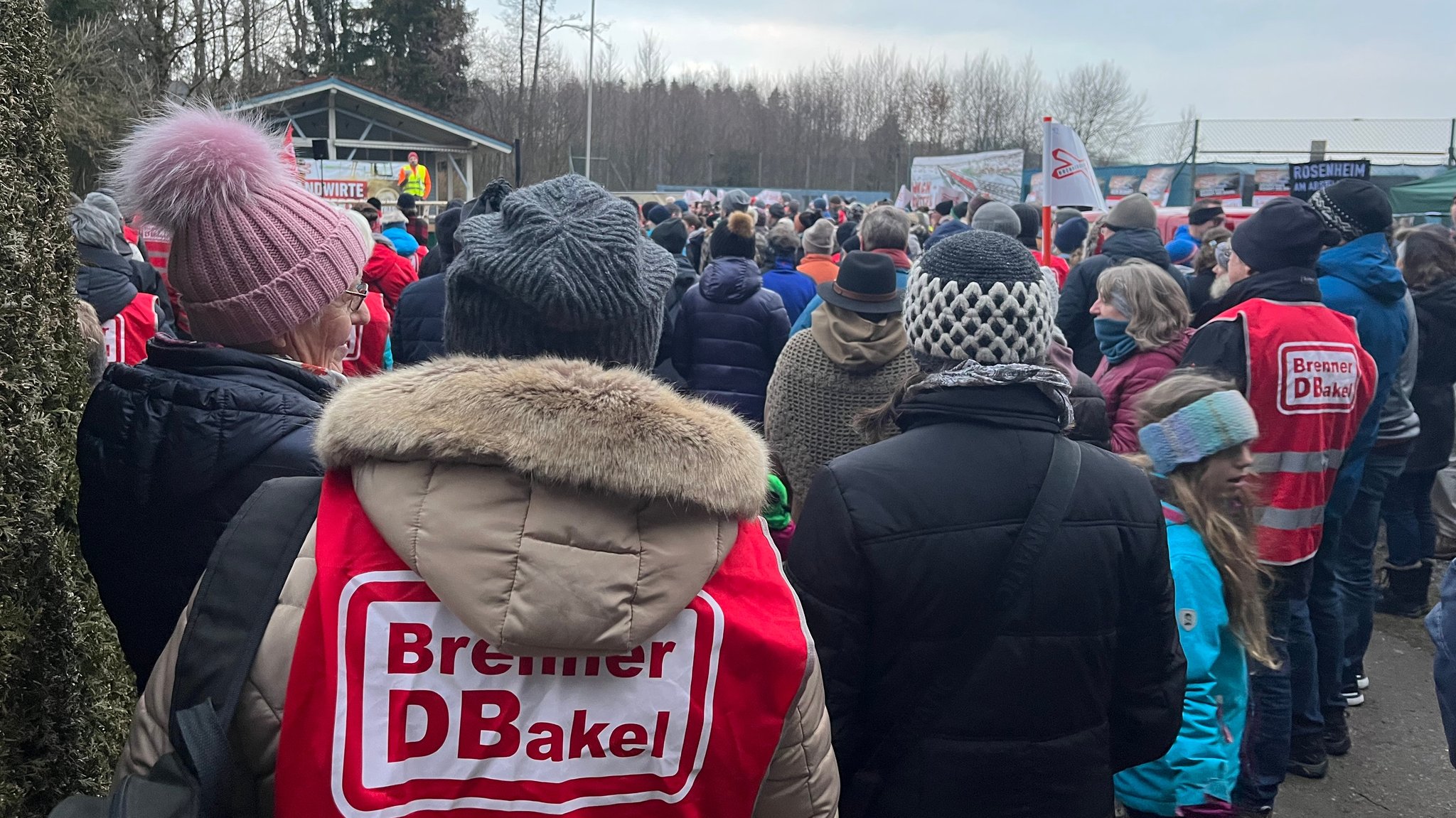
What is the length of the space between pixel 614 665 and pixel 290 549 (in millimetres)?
432

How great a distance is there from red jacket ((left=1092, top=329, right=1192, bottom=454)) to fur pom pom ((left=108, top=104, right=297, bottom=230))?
10.6 feet

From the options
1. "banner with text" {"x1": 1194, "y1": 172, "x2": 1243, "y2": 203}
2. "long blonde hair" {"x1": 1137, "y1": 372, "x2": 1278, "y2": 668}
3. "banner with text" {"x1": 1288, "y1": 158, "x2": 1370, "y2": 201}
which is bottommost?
"long blonde hair" {"x1": 1137, "y1": 372, "x2": 1278, "y2": 668}

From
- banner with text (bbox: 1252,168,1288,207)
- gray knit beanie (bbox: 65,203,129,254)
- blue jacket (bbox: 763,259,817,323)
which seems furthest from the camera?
banner with text (bbox: 1252,168,1288,207)

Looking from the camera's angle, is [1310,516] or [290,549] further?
[1310,516]

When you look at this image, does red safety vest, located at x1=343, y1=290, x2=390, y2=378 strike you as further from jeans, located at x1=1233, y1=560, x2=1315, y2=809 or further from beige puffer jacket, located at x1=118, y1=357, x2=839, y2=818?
jeans, located at x1=1233, y1=560, x2=1315, y2=809

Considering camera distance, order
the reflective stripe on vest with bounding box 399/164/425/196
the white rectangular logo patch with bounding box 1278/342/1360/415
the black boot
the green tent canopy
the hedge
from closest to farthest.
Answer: the hedge
the white rectangular logo patch with bounding box 1278/342/1360/415
the black boot
the green tent canopy
the reflective stripe on vest with bounding box 399/164/425/196

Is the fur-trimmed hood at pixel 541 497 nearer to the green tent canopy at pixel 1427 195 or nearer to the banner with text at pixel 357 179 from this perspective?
the green tent canopy at pixel 1427 195

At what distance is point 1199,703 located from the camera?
2447 mm

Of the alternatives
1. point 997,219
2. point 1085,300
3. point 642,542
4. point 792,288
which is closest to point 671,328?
point 792,288

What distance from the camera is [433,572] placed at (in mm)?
1223

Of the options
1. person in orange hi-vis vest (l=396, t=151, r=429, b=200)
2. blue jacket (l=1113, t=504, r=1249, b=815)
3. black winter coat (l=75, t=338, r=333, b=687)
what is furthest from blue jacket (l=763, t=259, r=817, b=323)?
person in orange hi-vis vest (l=396, t=151, r=429, b=200)

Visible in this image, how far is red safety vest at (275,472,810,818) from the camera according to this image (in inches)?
Answer: 49.3

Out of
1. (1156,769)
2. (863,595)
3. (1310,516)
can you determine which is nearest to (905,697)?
(863,595)

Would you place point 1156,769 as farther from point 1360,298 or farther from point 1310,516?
point 1360,298
